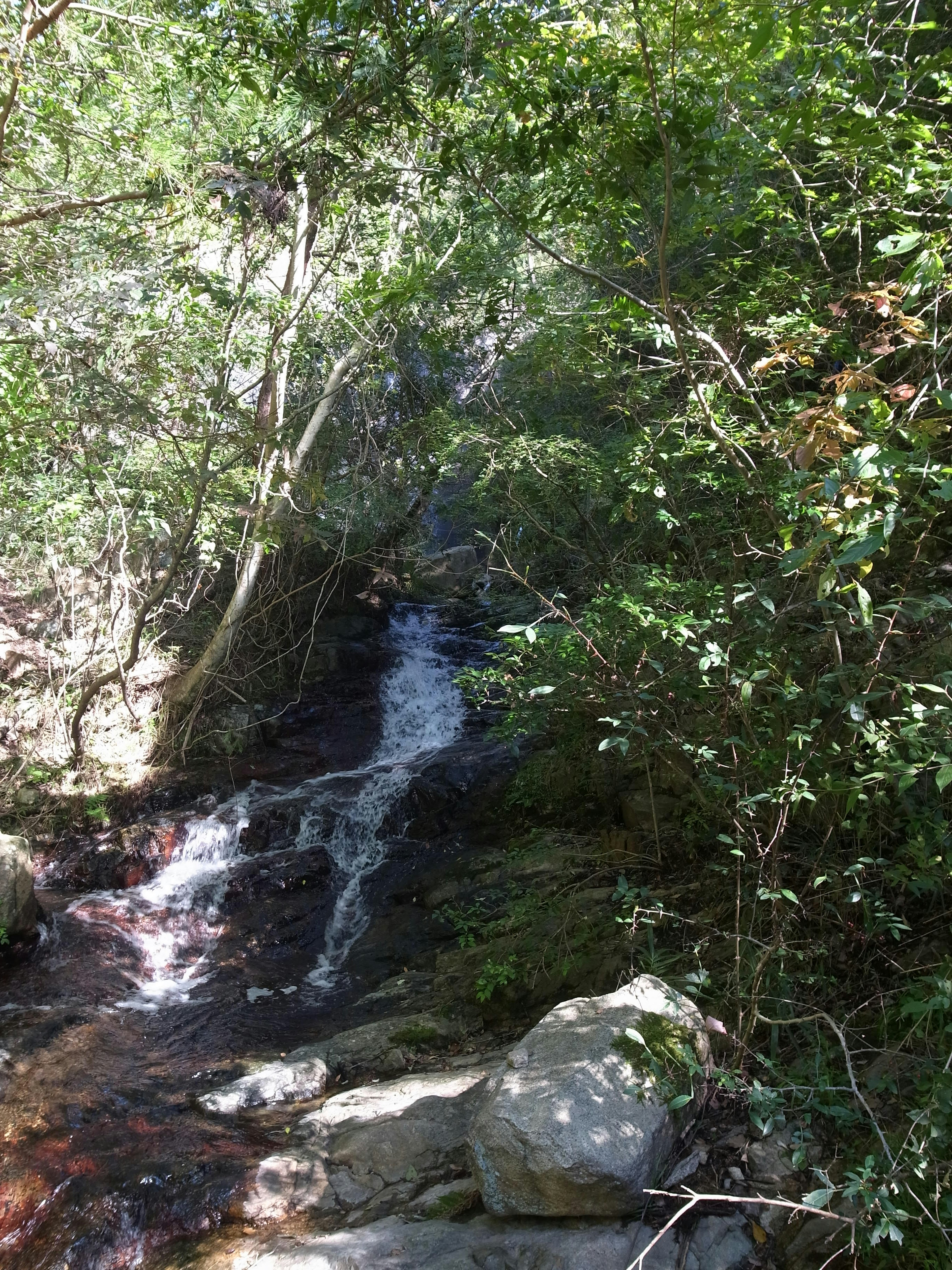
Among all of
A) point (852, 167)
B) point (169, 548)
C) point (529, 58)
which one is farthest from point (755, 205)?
point (169, 548)

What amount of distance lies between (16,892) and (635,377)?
248 inches

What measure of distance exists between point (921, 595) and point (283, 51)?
3.56 meters

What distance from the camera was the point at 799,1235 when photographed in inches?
94.9

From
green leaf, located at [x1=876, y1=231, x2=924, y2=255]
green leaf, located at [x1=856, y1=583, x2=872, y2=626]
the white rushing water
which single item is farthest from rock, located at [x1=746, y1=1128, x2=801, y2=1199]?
the white rushing water

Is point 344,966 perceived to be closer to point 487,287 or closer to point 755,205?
point 487,287

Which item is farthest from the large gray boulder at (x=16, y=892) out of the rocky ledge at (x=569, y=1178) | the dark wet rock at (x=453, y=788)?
the rocky ledge at (x=569, y=1178)

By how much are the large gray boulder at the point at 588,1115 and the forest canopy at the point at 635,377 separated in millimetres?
291

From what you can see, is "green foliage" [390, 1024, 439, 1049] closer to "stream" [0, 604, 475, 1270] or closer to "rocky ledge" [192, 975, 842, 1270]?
"stream" [0, 604, 475, 1270]

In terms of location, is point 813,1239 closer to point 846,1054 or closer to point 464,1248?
point 846,1054

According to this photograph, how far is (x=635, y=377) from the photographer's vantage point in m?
5.30

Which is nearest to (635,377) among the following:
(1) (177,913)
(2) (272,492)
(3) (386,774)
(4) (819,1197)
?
(2) (272,492)

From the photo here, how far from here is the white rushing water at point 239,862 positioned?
6.85 metres

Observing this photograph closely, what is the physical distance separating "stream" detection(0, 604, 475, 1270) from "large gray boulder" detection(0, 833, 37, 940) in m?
0.22

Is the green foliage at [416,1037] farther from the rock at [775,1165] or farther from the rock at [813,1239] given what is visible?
the rock at [813,1239]
